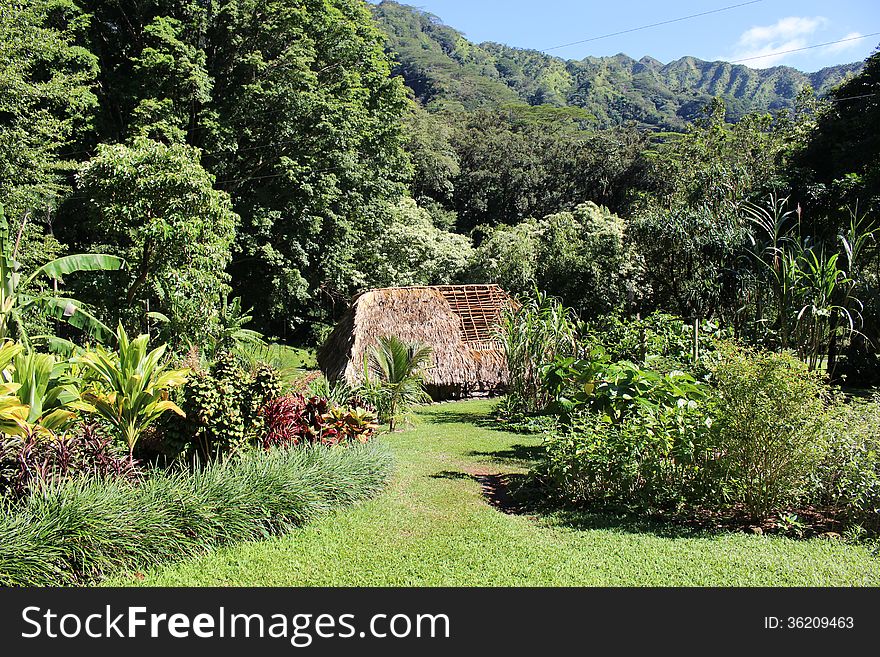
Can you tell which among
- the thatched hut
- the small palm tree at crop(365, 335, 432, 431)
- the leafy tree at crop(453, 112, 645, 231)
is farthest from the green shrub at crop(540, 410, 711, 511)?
the leafy tree at crop(453, 112, 645, 231)

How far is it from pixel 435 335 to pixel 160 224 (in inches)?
225

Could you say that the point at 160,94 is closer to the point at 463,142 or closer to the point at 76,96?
the point at 76,96

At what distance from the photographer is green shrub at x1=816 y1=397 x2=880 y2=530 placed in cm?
466

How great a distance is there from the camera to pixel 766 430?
4676mm

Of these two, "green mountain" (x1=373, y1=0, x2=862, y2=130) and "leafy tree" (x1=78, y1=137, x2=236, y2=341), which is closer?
"leafy tree" (x1=78, y1=137, x2=236, y2=341)

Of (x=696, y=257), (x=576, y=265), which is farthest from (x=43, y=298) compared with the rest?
(x=576, y=265)

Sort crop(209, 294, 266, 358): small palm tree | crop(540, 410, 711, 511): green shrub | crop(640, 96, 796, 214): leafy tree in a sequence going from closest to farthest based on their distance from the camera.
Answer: crop(540, 410, 711, 511): green shrub < crop(209, 294, 266, 358): small palm tree < crop(640, 96, 796, 214): leafy tree

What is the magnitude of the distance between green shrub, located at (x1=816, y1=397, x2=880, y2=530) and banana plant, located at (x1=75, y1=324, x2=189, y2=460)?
5.26 m

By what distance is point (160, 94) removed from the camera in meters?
17.6

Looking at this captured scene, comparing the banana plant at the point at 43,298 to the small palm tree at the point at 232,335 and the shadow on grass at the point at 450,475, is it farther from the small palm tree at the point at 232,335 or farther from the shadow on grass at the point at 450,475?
the shadow on grass at the point at 450,475

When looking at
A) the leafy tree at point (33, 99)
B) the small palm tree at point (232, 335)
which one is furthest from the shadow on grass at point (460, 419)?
the leafy tree at point (33, 99)

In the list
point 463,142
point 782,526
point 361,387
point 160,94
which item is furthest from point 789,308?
point 463,142

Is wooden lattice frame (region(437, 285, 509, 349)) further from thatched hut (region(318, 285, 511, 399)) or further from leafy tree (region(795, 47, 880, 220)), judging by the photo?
leafy tree (region(795, 47, 880, 220))

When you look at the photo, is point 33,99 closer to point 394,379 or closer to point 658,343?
point 394,379
